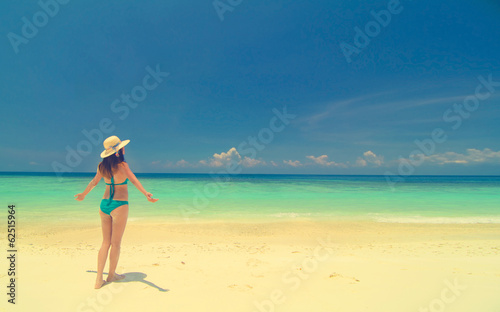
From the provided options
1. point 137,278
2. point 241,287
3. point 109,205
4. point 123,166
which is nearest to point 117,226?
point 109,205

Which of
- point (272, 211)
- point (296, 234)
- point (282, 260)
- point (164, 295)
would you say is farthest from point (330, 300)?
point (272, 211)

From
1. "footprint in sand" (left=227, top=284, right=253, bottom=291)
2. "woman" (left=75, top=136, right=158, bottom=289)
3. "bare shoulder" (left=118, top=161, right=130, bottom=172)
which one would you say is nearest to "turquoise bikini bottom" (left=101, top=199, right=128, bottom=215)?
"woman" (left=75, top=136, right=158, bottom=289)

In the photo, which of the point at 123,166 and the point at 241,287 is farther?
the point at 241,287

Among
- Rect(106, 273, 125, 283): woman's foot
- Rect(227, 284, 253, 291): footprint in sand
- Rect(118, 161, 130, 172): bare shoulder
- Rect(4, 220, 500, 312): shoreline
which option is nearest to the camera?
Rect(4, 220, 500, 312): shoreline

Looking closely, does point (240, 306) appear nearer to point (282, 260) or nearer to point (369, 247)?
point (282, 260)

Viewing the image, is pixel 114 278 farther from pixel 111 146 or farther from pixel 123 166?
pixel 111 146

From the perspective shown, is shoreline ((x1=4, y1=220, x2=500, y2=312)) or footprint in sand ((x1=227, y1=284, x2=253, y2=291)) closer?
shoreline ((x1=4, y1=220, x2=500, y2=312))

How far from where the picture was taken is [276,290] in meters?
3.85

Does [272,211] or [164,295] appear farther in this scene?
[272,211]

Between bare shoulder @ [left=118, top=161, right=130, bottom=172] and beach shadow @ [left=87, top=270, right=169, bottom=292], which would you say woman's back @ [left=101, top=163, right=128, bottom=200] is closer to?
bare shoulder @ [left=118, top=161, right=130, bottom=172]

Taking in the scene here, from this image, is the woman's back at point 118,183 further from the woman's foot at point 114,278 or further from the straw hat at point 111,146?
the woman's foot at point 114,278

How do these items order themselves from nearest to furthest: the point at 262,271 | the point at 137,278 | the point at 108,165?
the point at 108,165, the point at 137,278, the point at 262,271

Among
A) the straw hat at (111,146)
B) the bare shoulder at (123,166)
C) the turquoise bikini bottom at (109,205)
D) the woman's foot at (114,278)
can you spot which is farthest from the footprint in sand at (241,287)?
the straw hat at (111,146)

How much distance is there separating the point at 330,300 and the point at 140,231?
276 inches
